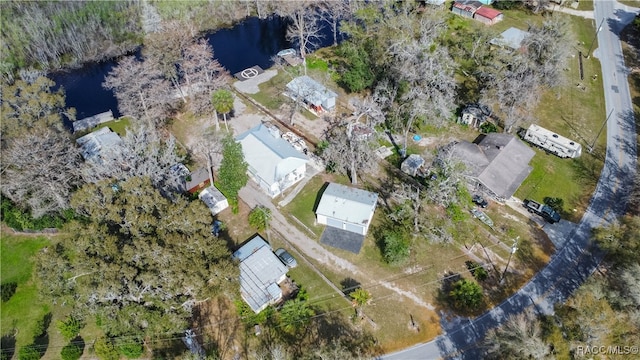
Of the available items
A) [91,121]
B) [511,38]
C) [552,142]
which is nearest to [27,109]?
[91,121]

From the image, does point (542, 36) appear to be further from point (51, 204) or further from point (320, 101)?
point (51, 204)

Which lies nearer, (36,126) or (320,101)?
(36,126)

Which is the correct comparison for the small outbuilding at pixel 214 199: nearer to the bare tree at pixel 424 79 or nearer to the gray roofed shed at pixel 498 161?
the bare tree at pixel 424 79

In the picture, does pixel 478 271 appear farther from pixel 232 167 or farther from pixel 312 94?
pixel 312 94

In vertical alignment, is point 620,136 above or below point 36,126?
below

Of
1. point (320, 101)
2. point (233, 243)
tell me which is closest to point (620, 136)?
point (320, 101)
